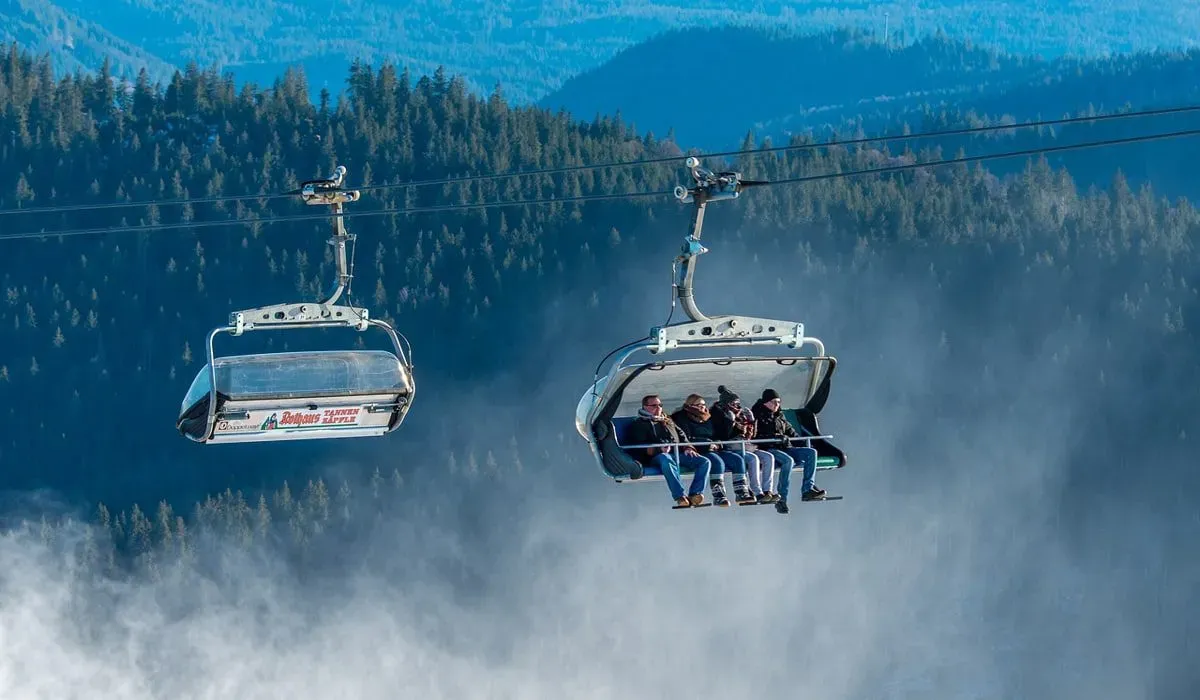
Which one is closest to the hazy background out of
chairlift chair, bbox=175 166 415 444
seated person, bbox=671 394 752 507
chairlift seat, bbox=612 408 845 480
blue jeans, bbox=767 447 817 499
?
chairlift chair, bbox=175 166 415 444

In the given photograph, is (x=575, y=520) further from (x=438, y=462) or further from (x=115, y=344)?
(x=115, y=344)

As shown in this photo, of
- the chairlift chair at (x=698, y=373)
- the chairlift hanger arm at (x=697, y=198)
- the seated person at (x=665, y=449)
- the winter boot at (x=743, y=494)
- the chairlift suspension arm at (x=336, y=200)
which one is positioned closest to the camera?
the chairlift hanger arm at (x=697, y=198)

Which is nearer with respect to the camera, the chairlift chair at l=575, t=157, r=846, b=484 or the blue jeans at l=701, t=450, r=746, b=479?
the chairlift chair at l=575, t=157, r=846, b=484

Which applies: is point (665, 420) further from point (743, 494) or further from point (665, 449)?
point (743, 494)

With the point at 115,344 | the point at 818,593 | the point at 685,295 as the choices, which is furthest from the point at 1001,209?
the point at 685,295

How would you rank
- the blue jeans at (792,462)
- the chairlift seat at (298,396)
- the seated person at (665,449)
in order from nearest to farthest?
the seated person at (665,449), the blue jeans at (792,462), the chairlift seat at (298,396)

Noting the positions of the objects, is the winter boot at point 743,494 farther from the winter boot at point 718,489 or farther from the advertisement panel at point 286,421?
the advertisement panel at point 286,421

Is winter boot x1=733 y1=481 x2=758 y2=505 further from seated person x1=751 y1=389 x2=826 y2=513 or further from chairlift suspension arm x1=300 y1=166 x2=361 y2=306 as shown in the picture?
chairlift suspension arm x1=300 y1=166 x2=361 y2=306

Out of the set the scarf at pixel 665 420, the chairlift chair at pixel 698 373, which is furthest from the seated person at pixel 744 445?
the scarf at pixel 665 420
